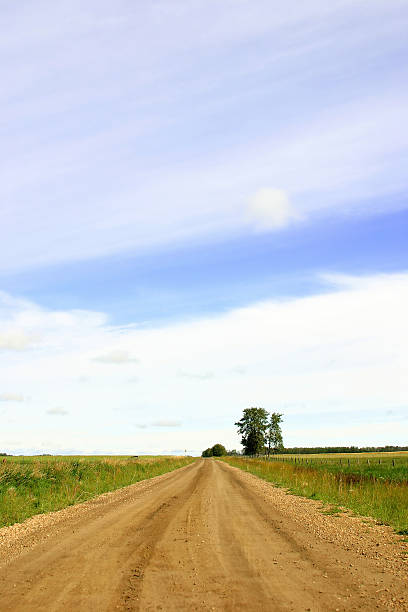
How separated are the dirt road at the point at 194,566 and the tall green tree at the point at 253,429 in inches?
5003

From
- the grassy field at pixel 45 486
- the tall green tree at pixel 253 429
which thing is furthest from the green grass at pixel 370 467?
the tall green tree at pixel 253 429

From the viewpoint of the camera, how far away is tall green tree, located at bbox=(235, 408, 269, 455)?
139m

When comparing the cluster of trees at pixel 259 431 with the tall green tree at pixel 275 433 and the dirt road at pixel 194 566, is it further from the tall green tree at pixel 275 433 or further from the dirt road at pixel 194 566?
the dirt road at pixel 194 566

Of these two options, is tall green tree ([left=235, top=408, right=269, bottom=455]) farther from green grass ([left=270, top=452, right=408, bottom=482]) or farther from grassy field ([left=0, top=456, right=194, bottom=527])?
grassy field ([left=0, top=456, right=194, bottom=527])

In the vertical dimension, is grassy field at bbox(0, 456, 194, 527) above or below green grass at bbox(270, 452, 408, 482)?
above

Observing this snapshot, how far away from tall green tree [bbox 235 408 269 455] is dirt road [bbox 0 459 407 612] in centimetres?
12707

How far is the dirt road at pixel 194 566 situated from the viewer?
7328 mm

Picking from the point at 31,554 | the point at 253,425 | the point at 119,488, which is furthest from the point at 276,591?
the point at 253,425

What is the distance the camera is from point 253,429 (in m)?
142

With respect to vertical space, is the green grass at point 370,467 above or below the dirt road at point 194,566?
below

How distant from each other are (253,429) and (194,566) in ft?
447

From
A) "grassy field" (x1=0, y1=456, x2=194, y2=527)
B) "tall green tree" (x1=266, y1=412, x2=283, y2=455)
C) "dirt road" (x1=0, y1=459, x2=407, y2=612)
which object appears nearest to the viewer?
"dirt road" (x1=0, y1=459, x2=407, y2=612)

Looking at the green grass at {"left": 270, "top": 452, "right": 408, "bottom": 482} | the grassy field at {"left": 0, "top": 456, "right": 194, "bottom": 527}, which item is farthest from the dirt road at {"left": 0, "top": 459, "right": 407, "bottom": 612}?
the green grass at {"left": 270, "top": 452, "right": 408, "bottom": 482}

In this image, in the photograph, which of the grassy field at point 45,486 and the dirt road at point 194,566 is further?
the grassy field at point 45,486
